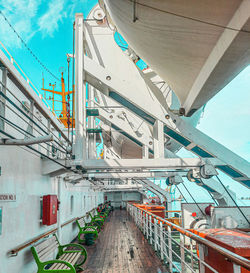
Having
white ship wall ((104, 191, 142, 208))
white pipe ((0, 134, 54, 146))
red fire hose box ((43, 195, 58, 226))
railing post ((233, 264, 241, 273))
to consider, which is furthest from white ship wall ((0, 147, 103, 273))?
white ship wall ((104, 191, 142, 208))

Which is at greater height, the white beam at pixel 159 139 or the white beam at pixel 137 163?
the white beam at pixel 159 139

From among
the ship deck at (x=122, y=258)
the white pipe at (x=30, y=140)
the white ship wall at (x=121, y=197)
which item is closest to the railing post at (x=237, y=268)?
the white pipe at (x=30, y=140)

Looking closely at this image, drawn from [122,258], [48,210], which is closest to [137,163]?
[48,210]

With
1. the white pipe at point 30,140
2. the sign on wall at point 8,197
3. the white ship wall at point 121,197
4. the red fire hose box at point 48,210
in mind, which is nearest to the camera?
the white pipe at point 30,140

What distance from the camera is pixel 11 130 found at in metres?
3.50

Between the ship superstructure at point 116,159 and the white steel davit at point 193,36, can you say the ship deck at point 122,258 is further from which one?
the white steel davit at point 193,36

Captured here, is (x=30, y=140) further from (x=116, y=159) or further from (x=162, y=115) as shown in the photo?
(x=162, y=115)

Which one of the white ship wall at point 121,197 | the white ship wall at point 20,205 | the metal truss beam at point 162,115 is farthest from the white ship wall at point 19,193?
the white ship wall at point 121,197

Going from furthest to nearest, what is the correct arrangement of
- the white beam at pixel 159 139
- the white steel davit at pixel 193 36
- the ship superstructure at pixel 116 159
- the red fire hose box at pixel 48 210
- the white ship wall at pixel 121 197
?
the white ship wall at pixel 121 197 → the white beam at pixel 159 139 → the red fire hose box at pixel 48 210 → the ship superstructure at pixel 116 159 → the white steel davit at pixel 193 36

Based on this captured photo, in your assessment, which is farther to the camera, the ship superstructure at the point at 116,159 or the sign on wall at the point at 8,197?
the sign on wall at the point at 8,197

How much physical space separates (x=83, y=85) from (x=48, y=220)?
244cm

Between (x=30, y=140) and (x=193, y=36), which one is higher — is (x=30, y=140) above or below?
below

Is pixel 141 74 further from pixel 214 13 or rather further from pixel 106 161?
pixel 214 13

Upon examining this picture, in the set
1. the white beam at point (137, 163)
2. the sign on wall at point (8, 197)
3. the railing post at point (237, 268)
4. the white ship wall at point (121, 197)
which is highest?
the white beam at point (137, 163)
